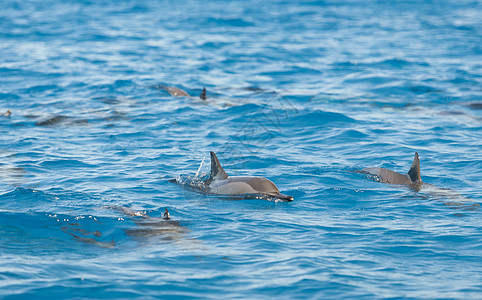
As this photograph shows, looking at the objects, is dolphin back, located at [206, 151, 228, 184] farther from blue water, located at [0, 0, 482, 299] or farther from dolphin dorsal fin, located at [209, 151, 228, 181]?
blue water, located at [0, 0, 482, 299]

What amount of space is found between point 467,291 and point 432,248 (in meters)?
1.36

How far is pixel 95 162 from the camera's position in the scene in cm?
1320

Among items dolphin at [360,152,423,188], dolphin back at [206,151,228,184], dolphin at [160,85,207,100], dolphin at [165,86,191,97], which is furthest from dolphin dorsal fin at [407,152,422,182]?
dolphin at [165,86,191,97]

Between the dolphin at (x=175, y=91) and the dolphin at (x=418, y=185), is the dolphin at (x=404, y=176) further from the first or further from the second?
the dolphin at (x=175, y=91)

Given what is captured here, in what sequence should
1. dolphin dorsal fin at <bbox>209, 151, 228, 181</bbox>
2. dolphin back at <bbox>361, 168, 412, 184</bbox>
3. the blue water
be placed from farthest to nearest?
dolphin back at <bbox>361, 168, 412, 184</bbox> < dolphin dorsal fin at <bbox>209, 151, 228, 181</bbox> < the blue water

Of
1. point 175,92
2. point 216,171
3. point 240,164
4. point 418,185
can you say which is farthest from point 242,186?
point 175,92

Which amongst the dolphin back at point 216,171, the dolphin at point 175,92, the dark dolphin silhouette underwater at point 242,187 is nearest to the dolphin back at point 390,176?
the dark dolphin silhouette underwater at point 242,187

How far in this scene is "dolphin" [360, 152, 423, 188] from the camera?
11.2 metres

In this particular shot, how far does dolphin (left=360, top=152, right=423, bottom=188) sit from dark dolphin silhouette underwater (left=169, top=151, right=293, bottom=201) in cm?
245

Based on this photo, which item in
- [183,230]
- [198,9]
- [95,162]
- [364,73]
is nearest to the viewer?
[183,230]

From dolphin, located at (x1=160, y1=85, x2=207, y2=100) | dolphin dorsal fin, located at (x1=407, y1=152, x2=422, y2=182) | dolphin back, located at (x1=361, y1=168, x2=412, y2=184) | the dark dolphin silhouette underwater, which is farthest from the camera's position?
dolphin, located at (x1=160, y1=85, x2=207, y2=100)

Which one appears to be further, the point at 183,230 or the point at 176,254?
the point at 183,230

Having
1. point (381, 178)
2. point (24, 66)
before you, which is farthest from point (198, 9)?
point (381, 178)

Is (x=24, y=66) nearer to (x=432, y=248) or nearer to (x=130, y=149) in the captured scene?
(x=130, y=149)
